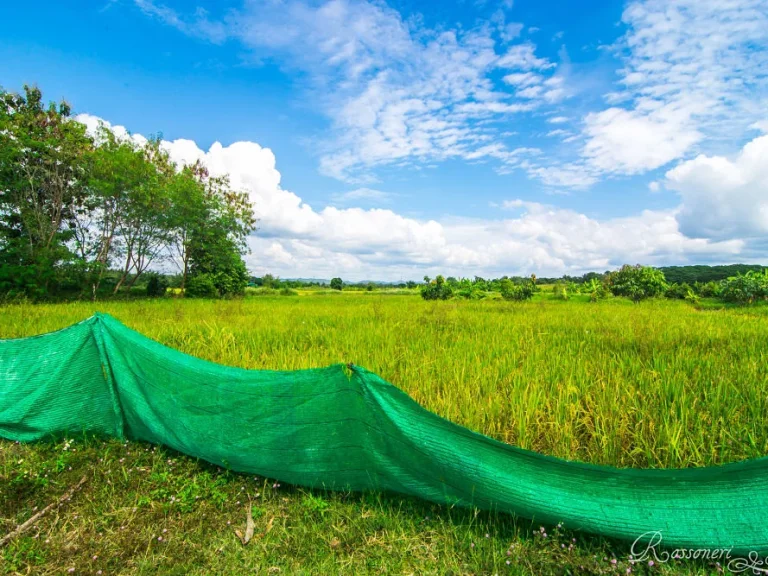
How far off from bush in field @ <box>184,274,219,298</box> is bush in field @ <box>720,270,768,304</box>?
950 inches

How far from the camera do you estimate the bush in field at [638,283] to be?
60.5 ft

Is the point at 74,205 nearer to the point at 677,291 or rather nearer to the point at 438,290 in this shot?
the point at 438,290

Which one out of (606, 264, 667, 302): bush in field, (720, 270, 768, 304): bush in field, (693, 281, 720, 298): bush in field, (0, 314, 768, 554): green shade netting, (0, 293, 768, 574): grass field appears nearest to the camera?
(0, 314, 768, 554): green shade netting

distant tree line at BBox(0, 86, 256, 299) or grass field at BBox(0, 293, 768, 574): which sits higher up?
distant tree line at BBox(0, 86, 256, 299)

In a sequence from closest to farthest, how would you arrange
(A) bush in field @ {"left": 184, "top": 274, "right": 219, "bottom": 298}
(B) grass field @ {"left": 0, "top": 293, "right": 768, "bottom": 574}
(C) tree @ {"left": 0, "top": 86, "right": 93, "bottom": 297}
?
(B) grass field @ {"left": 0, "top": 293, "right": 768, "bottom": 574} < (C) tree @ {"left": 0, "top": 86, "right": 93, "bottom": 297} < (A) bush in field @ {"left": 184, "top": 274, "right": 219, "bottom": 298}

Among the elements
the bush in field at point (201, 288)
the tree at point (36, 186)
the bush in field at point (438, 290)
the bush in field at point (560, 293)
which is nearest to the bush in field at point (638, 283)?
the bush in field at point (560, 293)

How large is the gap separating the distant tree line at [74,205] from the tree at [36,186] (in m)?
0.03

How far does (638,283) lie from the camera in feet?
62.1

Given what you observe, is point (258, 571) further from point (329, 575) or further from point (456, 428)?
point (456, 428)

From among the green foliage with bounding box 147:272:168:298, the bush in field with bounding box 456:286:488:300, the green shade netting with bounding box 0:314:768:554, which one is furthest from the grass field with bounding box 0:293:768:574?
the green foliage with bounding box 147:272:168:298

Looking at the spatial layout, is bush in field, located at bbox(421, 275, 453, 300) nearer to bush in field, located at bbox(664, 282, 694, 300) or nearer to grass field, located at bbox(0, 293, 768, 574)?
bush in field, located at bbox(664, 282, 694, 300)

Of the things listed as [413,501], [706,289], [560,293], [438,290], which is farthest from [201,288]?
[706,289]

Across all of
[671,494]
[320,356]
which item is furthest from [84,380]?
[671,494]

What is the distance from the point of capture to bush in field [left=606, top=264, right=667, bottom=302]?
18438 millimetres
